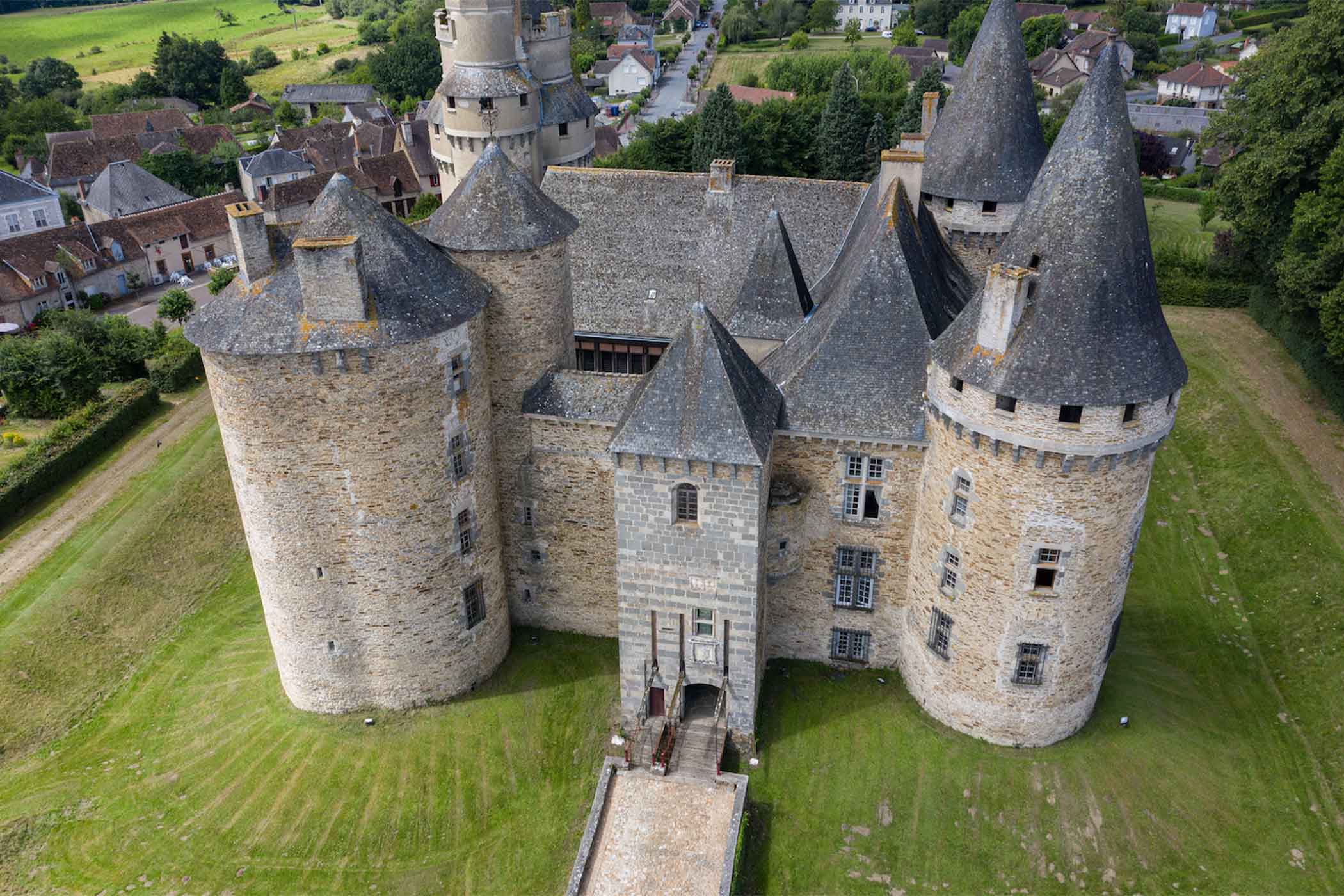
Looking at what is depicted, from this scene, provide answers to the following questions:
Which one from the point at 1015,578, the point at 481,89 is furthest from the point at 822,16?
the point at 1015,578

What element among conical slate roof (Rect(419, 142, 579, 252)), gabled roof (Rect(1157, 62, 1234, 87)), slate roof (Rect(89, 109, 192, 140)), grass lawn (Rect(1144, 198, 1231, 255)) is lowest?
grass lawn (Rect(1144, 198, 1231, 255))

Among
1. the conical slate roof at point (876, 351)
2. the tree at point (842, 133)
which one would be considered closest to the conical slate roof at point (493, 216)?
the conical slate roof at point (876, 351)

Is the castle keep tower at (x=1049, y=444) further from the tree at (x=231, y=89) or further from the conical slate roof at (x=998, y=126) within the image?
the tree at (x=231, y=89)

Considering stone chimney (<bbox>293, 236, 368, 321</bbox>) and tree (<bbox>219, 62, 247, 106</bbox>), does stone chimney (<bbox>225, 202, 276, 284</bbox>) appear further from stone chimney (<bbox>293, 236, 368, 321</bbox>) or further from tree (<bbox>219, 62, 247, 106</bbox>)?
tree (<bbox>219, 62, 247, 106</bbox>)

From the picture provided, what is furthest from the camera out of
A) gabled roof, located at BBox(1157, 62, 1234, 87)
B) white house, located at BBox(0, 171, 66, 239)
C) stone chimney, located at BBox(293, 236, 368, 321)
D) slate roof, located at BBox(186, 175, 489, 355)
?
gabled roof, located at BBox(1157, 62, 1234, 87)

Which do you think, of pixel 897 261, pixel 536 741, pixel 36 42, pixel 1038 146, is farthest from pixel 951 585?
pixel 36 42

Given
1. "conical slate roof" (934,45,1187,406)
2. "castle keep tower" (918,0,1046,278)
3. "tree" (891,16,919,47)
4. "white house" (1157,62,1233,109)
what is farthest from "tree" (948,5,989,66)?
"conical slate roof" (934,45,1187,406)

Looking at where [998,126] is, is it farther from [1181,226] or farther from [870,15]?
[870,15]
